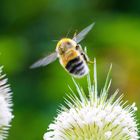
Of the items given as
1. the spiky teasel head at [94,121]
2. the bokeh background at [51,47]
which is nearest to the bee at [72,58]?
the spiky teasel head at [94,121]

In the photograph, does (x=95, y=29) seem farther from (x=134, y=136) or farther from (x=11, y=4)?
(x=134, y=136)

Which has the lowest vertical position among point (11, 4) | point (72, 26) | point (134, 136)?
point (134, 136)

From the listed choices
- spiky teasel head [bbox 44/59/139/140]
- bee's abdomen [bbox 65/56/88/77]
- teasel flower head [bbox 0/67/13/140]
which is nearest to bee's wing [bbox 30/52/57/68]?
bee's abdomen [bbox 65/56/88/77]

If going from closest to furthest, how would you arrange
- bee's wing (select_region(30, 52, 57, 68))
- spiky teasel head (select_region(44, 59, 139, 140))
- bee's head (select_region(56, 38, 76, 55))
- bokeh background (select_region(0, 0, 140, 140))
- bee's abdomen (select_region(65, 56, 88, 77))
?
spiky teasel head (select_region(44, 59, 139, 140)) → bee's abdomen (select_region(65, 56, 88, 77)) → bee's wing (select_region(30, 52, 57, 68)) → bee's head (select_region(56, 38, 76, 55)) → bokeh background (select_region(0, 0, 140, 140))

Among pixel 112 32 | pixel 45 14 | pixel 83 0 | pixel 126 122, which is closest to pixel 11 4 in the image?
pixel 45 14

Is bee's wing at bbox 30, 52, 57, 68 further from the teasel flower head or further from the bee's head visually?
the teasel flower head

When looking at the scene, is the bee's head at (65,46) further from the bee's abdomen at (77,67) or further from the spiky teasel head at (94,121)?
the spiky teasel head at (94,121)

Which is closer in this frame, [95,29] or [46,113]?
[46,113]
